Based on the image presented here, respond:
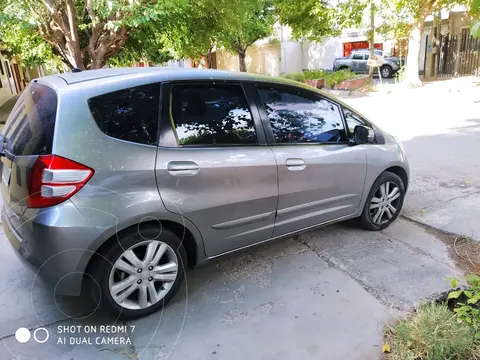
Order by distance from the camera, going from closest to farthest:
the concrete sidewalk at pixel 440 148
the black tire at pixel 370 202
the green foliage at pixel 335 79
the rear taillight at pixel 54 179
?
1. the rear taillight at pixel 54 179
2. the black tire at pixel 370 202
3. the concrete sidewalk at pixel 440 148
4. the green foliage at pixel 335 79

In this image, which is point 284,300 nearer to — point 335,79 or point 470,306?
point 470,306

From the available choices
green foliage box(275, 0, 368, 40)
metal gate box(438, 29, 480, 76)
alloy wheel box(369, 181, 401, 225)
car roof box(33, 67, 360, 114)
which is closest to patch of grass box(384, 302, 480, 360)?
alloy wheel box(369, 181, 401, 225)

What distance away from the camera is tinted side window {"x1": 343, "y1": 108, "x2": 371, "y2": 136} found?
3.50 m

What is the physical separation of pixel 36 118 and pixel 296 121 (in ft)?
6.40

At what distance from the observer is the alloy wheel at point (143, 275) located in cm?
238

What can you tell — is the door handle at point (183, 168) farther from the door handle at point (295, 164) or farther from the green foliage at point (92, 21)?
the green foliage at point (92, 21)

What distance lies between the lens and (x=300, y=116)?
10.5 feet

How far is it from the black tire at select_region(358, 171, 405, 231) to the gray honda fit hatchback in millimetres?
577

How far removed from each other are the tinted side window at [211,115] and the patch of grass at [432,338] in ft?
5.36

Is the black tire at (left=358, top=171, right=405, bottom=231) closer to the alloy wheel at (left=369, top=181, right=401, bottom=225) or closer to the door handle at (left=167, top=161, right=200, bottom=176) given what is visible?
the alloy wheel at (left=369, top=181, right=401, bottom=225)

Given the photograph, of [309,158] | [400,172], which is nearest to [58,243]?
[309,158]

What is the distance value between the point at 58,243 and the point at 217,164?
1106 mm

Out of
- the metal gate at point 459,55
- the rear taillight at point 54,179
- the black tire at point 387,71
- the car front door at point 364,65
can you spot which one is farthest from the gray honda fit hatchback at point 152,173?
the car front door at point 364,65

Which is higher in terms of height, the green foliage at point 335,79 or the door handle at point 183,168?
the door handle at point 183,168
